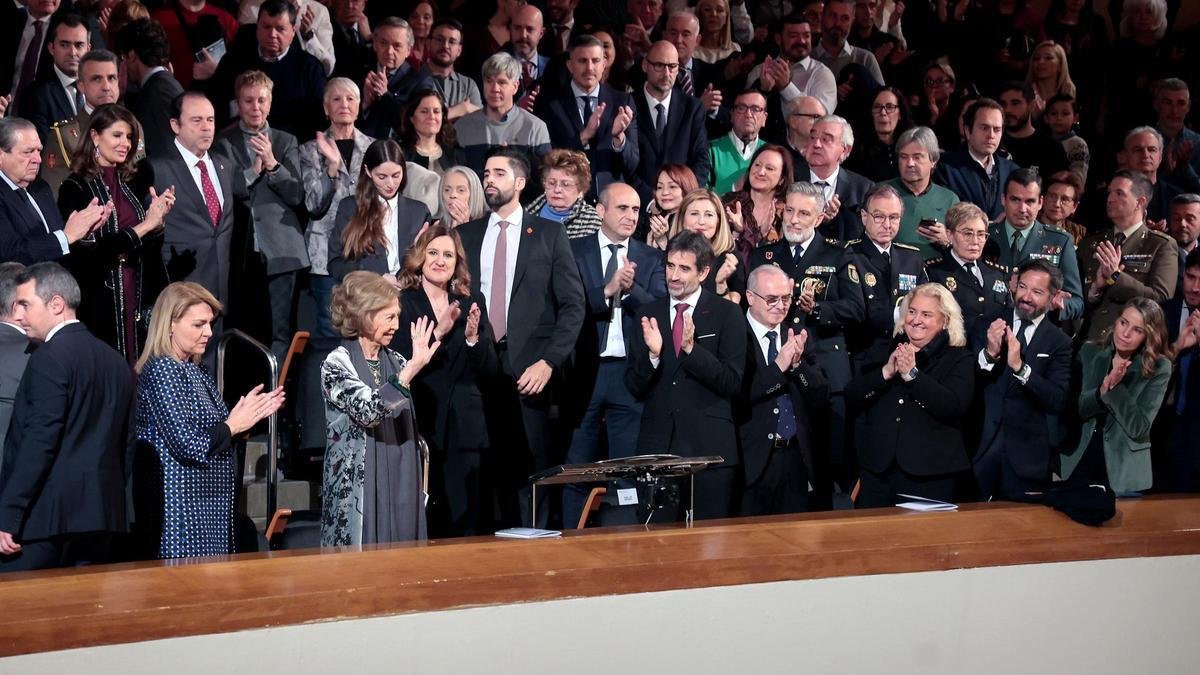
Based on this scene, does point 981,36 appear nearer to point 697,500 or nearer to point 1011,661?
point 697,500

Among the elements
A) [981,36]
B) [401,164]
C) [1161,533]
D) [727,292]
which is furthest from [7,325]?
[981,36]

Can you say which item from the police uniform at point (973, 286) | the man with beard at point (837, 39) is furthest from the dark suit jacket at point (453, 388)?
the man with beard at point (837, 39)

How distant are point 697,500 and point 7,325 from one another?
7.54ft

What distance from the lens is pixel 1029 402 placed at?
232 inches

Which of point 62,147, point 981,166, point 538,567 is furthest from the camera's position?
point 981,166

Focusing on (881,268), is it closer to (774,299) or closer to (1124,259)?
(774,299)

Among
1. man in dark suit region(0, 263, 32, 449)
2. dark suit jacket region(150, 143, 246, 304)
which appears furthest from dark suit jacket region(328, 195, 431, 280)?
man in dark suit region(0, 263, 32, 449)

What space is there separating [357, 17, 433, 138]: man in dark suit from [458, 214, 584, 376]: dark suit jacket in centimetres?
112

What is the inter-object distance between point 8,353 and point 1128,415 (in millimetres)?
4053

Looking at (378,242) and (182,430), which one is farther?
(378,242)

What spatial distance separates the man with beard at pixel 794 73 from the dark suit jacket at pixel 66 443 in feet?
13.6

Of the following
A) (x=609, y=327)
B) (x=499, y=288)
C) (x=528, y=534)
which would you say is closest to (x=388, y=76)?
(x=499, y=288)

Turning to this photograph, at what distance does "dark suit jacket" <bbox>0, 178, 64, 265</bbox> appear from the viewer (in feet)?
16.9

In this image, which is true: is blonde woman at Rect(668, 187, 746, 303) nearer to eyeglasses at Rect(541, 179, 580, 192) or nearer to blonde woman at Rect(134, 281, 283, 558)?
eyeglasses at Rect(541, 179, 580, 192)
